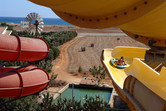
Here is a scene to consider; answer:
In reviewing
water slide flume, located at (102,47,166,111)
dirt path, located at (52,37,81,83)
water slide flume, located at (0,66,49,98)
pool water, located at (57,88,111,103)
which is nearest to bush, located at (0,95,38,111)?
water slide flume, located at (0,66,49,98)

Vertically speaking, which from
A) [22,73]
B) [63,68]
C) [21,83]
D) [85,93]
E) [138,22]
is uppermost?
[138,22]

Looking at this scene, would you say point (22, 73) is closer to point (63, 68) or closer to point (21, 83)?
point (21, 83)

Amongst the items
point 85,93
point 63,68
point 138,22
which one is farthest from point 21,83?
point 63,68

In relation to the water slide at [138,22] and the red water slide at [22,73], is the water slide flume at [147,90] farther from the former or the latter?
the red water slide at [22,73]

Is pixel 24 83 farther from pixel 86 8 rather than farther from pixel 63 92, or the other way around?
pixel 63 92

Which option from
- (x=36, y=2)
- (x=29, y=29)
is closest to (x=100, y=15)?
(x=36, y=2)

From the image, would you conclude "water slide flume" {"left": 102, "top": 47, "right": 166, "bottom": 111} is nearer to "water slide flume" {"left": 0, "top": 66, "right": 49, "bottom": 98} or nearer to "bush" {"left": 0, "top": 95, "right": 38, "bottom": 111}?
"water slide flume" {"left": 0, "top": 66, "right": 49, "bottom": 98}

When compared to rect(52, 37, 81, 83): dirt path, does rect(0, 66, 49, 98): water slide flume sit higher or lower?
higher

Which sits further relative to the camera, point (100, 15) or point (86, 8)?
point (100, 15)
